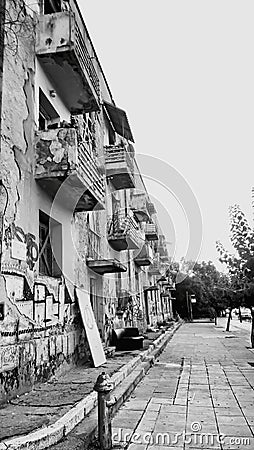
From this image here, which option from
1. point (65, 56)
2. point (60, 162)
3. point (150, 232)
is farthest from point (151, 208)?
point (60, 162)

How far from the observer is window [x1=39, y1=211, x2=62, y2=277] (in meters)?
8.38

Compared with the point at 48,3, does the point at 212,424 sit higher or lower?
lower

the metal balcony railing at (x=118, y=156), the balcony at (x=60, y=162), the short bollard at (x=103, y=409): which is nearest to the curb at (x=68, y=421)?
the short bollard at (x=103, y=409)

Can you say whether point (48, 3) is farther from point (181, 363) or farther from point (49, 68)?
point (181, 363)

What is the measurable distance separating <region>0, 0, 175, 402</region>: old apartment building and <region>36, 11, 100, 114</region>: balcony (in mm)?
22

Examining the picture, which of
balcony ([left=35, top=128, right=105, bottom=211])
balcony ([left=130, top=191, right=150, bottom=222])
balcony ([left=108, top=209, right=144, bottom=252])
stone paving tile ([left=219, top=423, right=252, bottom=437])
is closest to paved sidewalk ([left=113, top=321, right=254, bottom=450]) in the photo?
stone paving tile ([left=219, top=423, right=252, bottom=437])

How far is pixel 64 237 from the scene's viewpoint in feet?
30.9

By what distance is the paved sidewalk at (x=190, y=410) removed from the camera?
5.02 meters

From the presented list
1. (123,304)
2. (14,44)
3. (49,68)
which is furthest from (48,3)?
(123,304)

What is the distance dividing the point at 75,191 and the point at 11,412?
15.5ft

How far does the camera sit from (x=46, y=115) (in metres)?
9.54


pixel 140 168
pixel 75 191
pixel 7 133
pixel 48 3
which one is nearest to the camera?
pixel 7 133

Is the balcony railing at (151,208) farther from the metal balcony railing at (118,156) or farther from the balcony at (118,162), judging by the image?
the metal balcony railing at (118,156)

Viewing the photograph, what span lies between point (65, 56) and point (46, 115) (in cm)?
144
